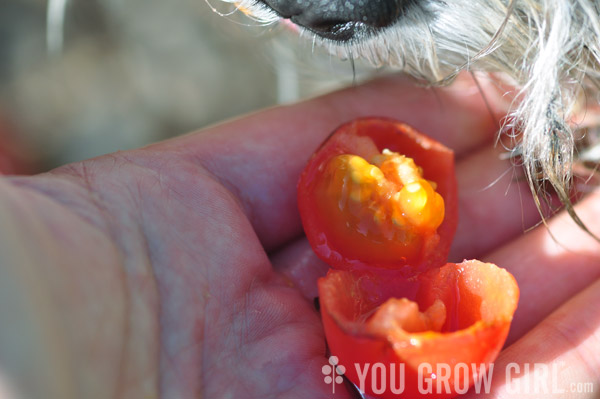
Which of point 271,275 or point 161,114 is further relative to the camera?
point 161,114

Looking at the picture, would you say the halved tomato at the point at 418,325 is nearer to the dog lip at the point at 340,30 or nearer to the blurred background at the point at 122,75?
the dog lip at the point at 340,30

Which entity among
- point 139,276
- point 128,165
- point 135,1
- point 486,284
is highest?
point 135,1

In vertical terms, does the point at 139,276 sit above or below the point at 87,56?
below

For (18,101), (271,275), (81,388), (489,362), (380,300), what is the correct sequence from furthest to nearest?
(18,101) → (271,275) → (380,300) → (489,362) → (81,388)

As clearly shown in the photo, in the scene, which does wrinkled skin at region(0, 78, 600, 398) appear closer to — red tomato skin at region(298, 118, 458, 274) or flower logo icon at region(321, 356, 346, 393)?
flower logo icon at region(321, 356, 346, 393)

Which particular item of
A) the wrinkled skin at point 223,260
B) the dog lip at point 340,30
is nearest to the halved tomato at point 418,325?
the wrinkled skin at point 223,260

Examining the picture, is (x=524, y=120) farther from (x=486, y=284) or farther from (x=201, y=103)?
(x=201, y=103)

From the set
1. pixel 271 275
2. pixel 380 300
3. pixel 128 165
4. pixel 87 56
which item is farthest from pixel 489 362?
pixel 87 56
